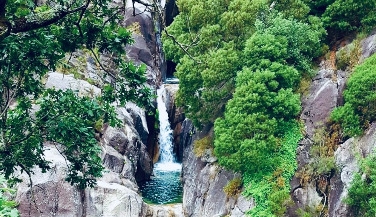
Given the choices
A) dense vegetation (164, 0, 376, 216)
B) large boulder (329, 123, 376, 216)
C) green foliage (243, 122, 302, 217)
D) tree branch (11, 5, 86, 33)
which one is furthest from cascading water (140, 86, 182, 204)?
tree branch (11, 5, 86, 33)

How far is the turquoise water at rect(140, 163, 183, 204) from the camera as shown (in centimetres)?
2170

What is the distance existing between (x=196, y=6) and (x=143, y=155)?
10.9m

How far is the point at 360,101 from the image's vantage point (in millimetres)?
13812

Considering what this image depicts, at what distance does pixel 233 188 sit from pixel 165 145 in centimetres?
1325

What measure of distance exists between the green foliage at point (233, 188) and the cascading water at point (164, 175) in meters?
6.19

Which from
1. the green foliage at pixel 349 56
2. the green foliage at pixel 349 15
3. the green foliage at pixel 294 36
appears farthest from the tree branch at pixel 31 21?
the green foliage at pixel 349 15

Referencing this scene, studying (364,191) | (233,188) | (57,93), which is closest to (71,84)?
(233,188)

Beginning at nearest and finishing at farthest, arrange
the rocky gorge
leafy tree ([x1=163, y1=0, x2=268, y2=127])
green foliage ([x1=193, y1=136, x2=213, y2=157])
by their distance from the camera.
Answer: the rocky gorge < leafy tree ([x1=163, y1=0, x2=268, y2=127]) < green foliage ([x1=193, y1=136, x2=213, y2=157])

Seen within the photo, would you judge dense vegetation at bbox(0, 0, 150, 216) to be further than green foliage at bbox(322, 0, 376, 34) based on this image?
No

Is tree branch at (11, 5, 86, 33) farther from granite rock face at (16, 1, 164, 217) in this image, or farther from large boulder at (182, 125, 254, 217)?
large boulder at (182, 125, 254, 217)

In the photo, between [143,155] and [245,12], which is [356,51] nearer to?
[245,12]

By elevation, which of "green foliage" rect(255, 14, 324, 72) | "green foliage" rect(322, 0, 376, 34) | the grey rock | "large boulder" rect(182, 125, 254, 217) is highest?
"green foliage" rect(322, 0, 376, 34)

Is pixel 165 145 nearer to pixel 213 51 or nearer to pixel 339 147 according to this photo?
pixel 213 51

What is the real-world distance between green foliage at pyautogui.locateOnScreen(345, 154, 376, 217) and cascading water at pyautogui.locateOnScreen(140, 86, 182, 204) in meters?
11.0
